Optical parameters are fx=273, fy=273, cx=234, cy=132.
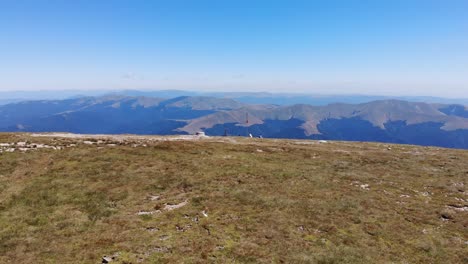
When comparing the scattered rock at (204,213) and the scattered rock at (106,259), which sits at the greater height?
the scattered rock at (106,259)

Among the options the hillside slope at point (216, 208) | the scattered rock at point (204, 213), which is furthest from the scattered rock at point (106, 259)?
the scattered rock at point (204, 213)

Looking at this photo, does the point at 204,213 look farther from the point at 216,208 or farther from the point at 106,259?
the point at 106,259

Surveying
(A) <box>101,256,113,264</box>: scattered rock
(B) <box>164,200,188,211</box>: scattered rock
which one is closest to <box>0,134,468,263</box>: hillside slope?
(B) <box>164,200,188,211</box>: scattered rock

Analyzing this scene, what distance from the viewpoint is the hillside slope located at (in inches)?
746

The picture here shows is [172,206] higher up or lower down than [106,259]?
lower down

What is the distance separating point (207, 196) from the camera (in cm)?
2814

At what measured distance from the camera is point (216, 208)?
25.5m

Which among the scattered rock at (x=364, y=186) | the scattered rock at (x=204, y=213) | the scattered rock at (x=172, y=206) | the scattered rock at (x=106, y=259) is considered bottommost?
the scattered rock at (x=364, y=186)

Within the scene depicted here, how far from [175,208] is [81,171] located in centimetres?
1526

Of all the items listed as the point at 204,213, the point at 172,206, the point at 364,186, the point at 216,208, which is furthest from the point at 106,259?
the point at 364,186

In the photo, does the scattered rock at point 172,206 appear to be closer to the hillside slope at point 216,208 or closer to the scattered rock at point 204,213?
the hillside slope at point 216,208

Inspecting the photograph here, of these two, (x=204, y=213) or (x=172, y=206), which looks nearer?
(x=204, y=213)

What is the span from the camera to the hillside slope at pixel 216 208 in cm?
1894

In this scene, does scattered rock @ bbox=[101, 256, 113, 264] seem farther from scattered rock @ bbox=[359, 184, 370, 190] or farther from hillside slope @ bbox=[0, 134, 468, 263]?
scattered rock @ bbox=[359, 184, 370, 190]
